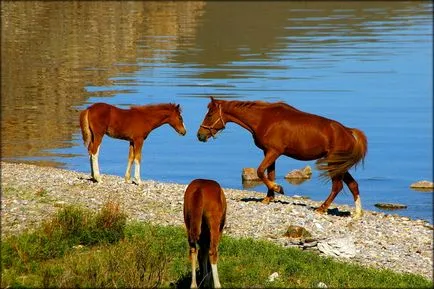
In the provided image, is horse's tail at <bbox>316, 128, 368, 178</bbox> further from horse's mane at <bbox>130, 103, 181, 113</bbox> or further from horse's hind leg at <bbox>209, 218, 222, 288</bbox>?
horse's hind leg at <bbox>209, 218, 222, 288</bbox>

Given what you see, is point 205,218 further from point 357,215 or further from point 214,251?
point 357,215

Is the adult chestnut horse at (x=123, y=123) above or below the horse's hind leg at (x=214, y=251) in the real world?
above

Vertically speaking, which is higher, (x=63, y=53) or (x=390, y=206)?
(x=63, y=53)

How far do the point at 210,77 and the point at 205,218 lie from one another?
38.3 meters

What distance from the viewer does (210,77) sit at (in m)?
51.1

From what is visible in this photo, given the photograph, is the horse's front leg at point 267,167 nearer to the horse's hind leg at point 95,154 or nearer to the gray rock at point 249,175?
the horse's hind leg at point 95,154

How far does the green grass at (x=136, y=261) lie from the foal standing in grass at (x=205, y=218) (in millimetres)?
879

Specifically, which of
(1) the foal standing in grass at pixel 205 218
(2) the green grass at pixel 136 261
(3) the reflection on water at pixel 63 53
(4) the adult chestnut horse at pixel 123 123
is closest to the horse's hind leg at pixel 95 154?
(4) the adult chestnut horse at pixel 123 123

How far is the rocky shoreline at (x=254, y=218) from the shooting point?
671 inches

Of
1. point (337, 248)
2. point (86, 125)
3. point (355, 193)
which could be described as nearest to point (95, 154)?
point (86, 125)

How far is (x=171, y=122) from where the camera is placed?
21562 millimetres

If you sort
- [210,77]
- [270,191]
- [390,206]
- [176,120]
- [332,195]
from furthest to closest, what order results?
[210,77] → [390,206] → [176,120] → [332,195] → [270,191]

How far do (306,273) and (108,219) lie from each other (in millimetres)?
3227

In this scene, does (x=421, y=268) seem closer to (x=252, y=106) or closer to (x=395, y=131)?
(x=252, y=106)
